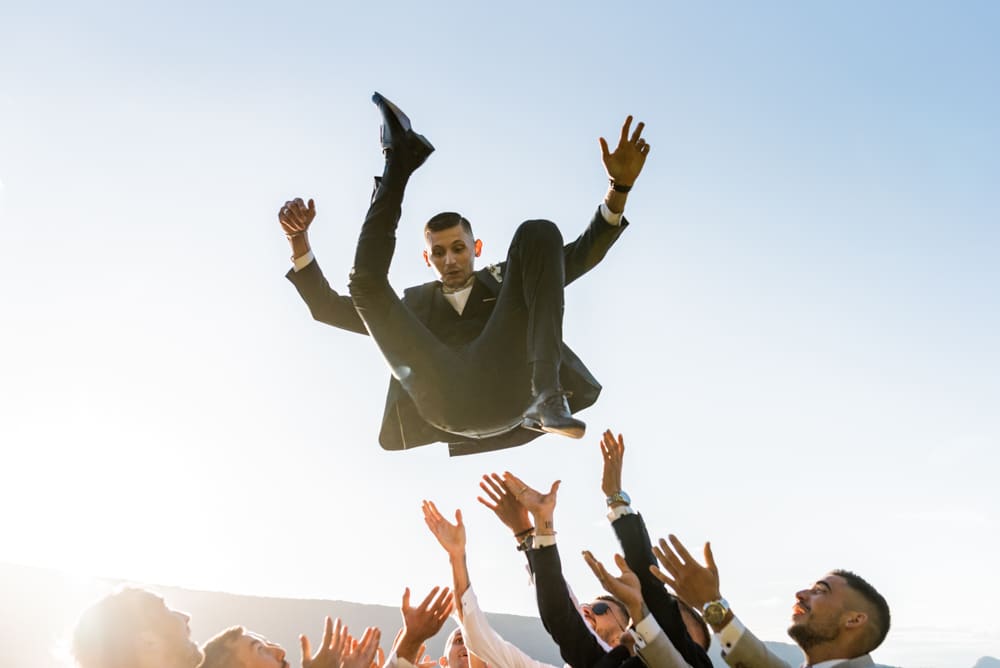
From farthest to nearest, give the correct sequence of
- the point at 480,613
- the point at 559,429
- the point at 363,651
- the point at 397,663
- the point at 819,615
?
the point at 480,613, the point at 819,615, the point at 559,429, the point at 397,663, the point at 363,651

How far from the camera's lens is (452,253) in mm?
4414

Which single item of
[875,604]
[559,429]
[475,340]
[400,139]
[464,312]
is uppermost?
[400,139]

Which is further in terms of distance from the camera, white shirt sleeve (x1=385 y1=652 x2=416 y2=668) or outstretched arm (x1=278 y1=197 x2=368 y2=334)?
outstretched arm (x1=278 y1=197 x2=368 y2=334)

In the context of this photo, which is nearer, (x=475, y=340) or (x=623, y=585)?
(x=623, y=585)

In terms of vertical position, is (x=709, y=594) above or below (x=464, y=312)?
below

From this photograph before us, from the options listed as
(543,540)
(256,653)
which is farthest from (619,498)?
(256,653)

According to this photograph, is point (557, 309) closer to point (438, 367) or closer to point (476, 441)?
point (438, 367)

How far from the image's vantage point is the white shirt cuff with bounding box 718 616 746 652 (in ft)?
10.6

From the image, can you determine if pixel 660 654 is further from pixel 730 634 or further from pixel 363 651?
pixel 363 651

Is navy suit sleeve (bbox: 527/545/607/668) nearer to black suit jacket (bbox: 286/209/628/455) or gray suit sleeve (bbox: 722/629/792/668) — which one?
gray suit sleeve (bbox: 722/629/792/668)

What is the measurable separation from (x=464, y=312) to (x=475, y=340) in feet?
0.99

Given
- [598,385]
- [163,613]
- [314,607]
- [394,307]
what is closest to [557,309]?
[598,385]

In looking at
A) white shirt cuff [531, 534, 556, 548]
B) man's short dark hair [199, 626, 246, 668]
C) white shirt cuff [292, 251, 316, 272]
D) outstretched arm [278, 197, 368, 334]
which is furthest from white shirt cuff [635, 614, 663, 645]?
white shirt cuff [292, 251, 316, 272]

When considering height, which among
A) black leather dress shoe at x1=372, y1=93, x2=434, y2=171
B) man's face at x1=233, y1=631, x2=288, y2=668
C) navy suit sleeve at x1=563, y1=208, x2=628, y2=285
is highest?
black leather dress shoe at x1=372, y1=93, x2=434, y2=171
